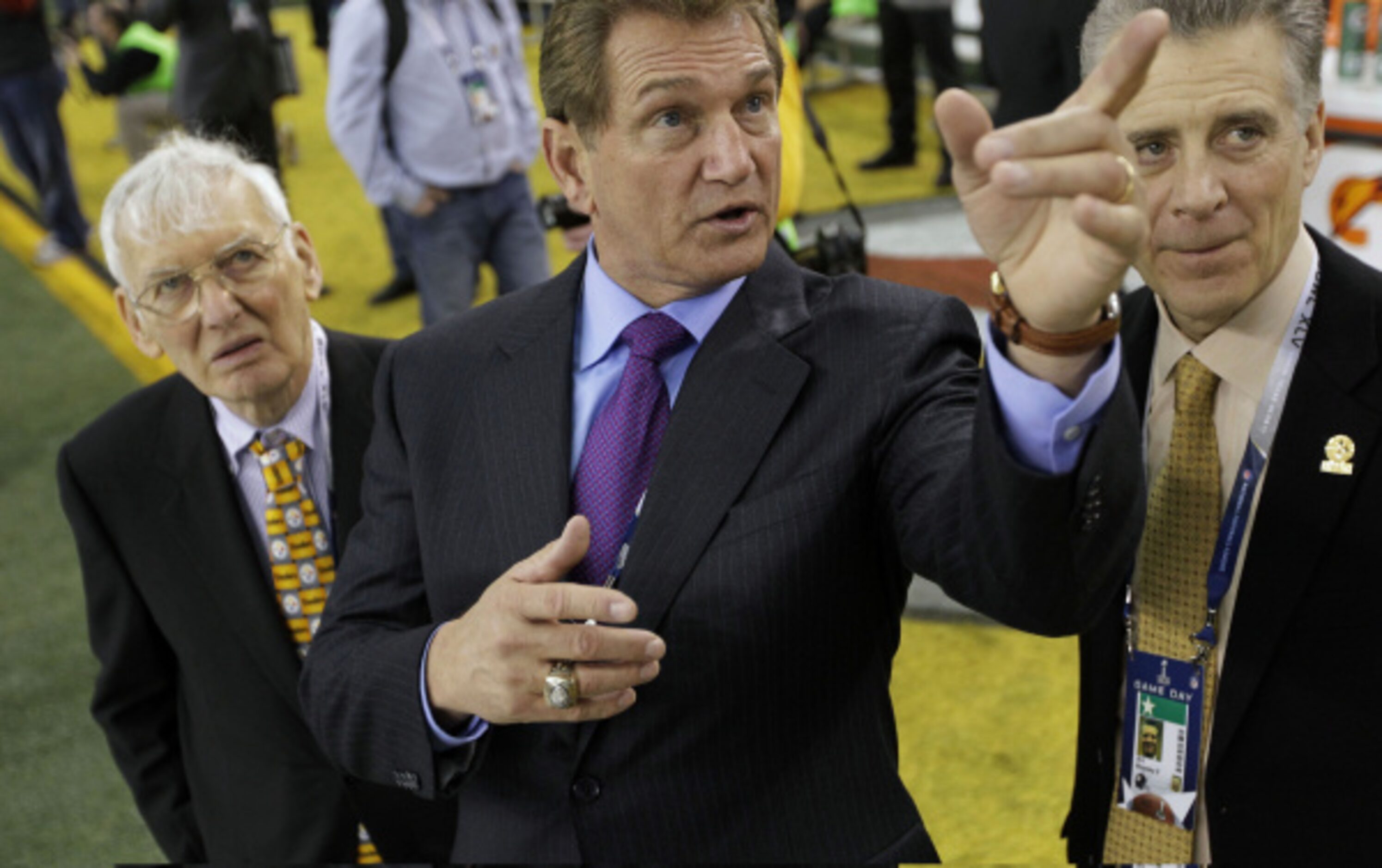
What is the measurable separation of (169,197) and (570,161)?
2.98 ft

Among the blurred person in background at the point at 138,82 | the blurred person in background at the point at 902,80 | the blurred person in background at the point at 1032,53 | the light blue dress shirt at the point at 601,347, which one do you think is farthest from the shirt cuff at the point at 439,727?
the blurred person in background at the point at 138,82

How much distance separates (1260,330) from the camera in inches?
68.2

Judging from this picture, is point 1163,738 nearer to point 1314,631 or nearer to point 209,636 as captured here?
point 1314,631

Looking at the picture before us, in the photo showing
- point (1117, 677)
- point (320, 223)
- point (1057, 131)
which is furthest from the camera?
point (320, 223)

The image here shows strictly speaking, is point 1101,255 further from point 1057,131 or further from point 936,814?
point 936,814

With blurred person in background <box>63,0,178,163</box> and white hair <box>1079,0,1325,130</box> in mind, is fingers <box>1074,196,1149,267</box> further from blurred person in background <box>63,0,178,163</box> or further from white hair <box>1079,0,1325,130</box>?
blurred person in background <box>63,0,178,163</box>

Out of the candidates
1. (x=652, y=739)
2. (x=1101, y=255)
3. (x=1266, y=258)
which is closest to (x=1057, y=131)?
(x=1101, y=255)

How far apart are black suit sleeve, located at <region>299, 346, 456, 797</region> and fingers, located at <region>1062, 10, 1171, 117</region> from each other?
0.97 meters

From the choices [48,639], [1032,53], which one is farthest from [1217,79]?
[48,639]

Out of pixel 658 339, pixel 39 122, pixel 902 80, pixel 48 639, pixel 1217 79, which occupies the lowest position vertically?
pixel 48 639

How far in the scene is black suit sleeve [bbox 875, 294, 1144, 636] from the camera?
1.29 meters

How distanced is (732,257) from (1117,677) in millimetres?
768

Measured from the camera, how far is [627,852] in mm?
1654

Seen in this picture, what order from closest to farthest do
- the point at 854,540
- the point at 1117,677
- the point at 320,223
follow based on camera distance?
the point at 854,540 < the point at 1117,677 < the point at 320,223
